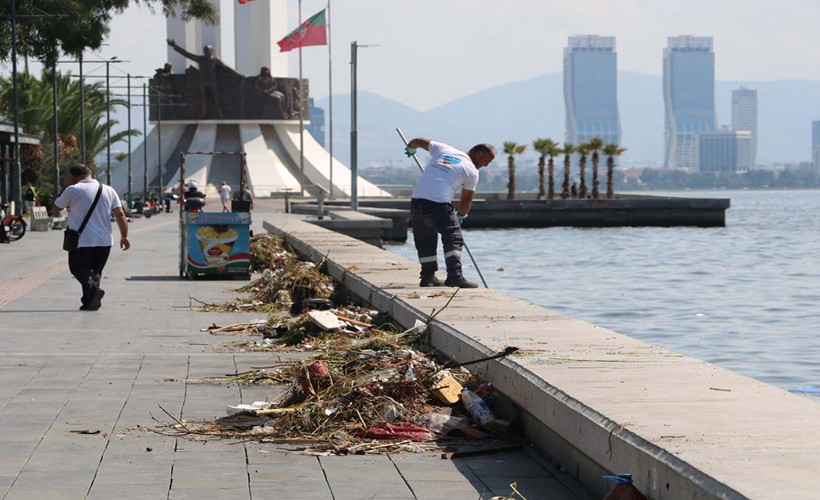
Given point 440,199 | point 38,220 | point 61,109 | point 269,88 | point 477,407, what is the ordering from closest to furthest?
point 477,407, point 440,199, point 38,220, point 61,109, point 269,88

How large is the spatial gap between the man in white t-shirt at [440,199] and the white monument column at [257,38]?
309ft

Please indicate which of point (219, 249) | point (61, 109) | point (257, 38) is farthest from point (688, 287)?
point (257, 38)

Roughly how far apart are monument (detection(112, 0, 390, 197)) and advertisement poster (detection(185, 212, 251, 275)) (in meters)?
78.1

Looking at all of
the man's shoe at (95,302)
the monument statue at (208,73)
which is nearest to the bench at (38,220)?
the man's shoe at (95,302)

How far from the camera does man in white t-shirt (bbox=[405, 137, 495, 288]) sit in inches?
556

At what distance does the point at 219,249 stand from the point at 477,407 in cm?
1322

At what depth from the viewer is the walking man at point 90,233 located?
1602 cm

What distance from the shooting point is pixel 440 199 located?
556 inches

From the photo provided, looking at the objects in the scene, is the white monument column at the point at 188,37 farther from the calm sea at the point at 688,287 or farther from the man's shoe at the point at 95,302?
the man's shoe at the point at 95,302

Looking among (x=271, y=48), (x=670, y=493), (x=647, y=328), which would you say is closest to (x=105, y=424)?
(x=670, y=493)

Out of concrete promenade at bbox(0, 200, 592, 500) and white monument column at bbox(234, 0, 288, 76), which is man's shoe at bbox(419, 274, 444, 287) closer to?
concrete promenade at bbox(0, 200, 592, 500)

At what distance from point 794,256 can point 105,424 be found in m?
41.8

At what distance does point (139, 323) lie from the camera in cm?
1474

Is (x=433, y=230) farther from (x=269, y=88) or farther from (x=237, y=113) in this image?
(x=237, y=113)
